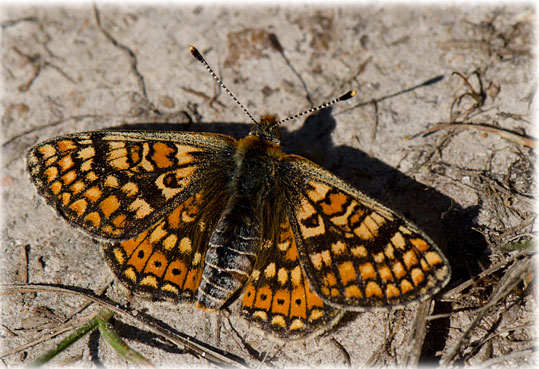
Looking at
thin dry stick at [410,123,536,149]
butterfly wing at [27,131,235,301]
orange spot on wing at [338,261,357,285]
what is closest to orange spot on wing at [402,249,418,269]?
orange spot on wing at [338,261,357,285]

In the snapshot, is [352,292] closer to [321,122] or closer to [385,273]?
[385,273]

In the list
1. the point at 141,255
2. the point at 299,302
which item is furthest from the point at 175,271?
the point at 299,302

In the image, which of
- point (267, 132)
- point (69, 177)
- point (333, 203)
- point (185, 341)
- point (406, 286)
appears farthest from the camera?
point (267, 132)

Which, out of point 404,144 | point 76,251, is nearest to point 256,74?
point 404,144

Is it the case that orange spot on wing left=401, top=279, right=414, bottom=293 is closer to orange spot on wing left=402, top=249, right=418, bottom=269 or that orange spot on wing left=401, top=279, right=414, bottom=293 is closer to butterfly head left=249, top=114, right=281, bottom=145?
orange spot on wing left=402, top=249, right=418, bottom=269

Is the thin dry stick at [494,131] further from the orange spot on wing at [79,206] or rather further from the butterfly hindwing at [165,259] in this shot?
the orange spot on wing at [79,206]

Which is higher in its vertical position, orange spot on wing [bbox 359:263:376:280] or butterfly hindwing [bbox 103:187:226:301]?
orange spot on wing [bbox 359:263:376:280]

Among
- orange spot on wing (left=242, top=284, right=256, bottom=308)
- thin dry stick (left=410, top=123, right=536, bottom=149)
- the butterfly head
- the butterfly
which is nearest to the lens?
the butterfly
